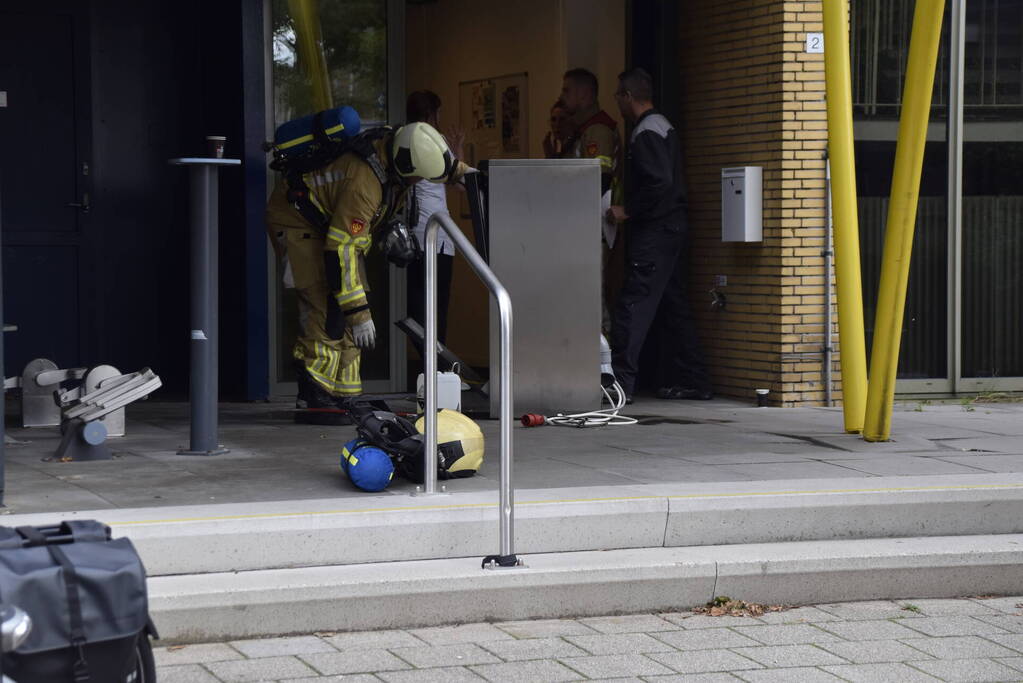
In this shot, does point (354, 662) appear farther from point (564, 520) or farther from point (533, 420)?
point (533, 420)

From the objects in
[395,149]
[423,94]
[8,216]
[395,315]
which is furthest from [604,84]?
[8,216]

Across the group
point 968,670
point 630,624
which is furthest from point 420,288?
point 968,670

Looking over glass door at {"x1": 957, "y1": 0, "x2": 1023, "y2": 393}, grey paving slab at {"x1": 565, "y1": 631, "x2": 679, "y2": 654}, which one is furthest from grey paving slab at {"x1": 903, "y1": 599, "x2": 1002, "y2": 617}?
glass door at {"x1": 957, "y1": 0, "x2": 1023, "y2": 393}

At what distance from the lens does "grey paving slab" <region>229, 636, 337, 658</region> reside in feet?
17.6

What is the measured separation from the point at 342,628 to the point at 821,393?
5.45 m

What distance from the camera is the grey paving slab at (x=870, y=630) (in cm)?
573

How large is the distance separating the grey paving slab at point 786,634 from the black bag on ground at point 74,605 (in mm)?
2800

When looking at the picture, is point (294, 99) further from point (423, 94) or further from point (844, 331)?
point (844, 331)

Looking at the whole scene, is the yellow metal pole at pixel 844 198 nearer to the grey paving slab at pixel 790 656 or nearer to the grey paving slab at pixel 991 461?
the grey paving slab at pixel 991 461

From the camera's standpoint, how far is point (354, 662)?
17.2 ft

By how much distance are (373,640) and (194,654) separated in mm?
649

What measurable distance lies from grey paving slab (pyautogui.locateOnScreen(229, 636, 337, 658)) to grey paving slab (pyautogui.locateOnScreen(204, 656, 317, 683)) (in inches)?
2.9

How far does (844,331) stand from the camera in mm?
8547

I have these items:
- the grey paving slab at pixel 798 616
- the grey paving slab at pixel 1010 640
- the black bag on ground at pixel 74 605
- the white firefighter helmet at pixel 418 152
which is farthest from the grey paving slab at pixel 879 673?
the white firefighter helmet at pixel 418 152
